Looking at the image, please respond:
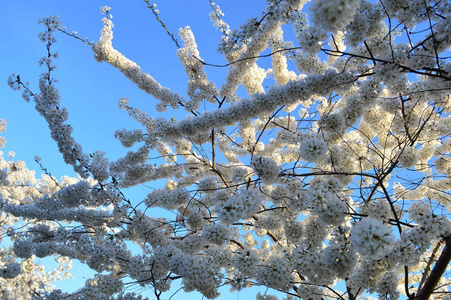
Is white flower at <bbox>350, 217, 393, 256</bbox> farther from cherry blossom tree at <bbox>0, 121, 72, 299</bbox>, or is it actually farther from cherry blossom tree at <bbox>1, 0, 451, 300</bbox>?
cherry blossom tree at <bbox>0, 121, 72, 299</bbox>

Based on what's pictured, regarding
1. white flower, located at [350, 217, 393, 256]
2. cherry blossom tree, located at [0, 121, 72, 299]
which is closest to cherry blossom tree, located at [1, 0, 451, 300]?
white flower, located at [350, 217, 393, 256]

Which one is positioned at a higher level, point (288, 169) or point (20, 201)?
point (20, 201)

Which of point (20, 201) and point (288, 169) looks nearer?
point (288, 169)

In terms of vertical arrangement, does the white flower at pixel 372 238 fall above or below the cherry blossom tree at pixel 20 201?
below

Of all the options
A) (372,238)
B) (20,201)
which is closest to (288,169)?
(372,238)

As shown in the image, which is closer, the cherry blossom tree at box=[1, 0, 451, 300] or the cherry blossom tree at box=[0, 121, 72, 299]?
the cherry blossom tree at box=[1, 0, 451, 300]

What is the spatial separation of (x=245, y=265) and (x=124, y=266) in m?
2.19

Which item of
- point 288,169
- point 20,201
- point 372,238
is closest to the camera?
point 372,238

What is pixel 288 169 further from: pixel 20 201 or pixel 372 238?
pixel 20 201

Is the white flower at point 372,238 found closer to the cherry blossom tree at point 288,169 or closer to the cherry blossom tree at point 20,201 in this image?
the cherry blossom tree at point 288,169

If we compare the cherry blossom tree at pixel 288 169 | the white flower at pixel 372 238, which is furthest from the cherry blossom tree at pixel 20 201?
the white flower at pixel 372 238

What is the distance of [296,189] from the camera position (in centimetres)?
387

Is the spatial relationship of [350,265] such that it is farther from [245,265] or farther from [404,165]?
[404,165]

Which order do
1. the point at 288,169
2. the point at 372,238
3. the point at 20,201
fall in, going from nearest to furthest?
1. the point at 372,238
2. the point at 288,169
3. the point at 20,201
